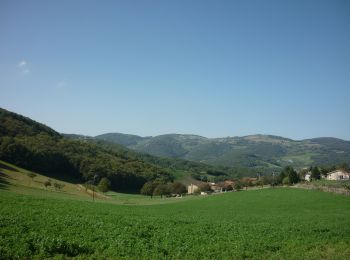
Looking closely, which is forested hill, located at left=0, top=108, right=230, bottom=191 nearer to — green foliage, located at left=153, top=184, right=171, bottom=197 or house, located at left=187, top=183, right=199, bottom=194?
house, located at left=187, top=183, right=199, bottom=194

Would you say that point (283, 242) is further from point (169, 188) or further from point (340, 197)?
point (169, 188)

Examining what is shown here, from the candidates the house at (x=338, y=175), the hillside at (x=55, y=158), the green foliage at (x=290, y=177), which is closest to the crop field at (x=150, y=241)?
the green foliage at (x=290, y=177)

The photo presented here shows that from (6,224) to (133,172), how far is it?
14645 cm

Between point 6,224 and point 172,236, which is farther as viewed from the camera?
point 172,236

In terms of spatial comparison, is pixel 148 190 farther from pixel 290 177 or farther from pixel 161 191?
pixel 290 177

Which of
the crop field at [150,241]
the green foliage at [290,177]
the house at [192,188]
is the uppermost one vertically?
the green foliage at [290,177]

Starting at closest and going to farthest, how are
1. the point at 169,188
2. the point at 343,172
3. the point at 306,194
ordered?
the point at 306,194
the point at 169,188
the point at 343,172

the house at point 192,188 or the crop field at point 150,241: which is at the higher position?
the crop field at point 150,241

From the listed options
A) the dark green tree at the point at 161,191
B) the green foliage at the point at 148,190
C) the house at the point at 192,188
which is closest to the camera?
the dark green tree at the point at 161,191

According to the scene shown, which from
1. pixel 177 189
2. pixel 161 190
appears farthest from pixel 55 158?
pixel 177 189

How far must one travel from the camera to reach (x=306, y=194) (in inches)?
3140

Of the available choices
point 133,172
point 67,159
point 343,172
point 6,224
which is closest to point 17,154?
point 67,159

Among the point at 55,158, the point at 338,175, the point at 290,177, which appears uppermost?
the point at 55,158

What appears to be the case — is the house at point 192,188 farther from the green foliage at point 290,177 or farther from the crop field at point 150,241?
the crop field at point 150,241
